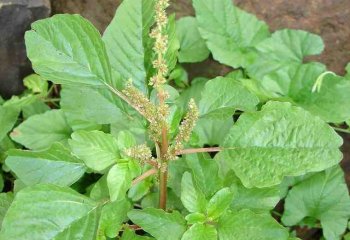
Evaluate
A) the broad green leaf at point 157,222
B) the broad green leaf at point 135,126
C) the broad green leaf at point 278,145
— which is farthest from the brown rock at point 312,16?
the broad green leaf at point 157,222

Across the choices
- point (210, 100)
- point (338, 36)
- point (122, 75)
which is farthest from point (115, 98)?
point (338, 36)

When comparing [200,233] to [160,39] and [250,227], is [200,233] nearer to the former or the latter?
[250,227]

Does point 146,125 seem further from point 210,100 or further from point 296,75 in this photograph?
point 296,75

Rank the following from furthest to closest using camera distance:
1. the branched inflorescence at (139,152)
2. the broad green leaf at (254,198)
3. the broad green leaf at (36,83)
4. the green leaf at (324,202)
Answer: the broad green leaf at (36,83)
the green leaf at (324,202)
the broad green leaf at (254,198)
the branched inflorescence at (139,152)

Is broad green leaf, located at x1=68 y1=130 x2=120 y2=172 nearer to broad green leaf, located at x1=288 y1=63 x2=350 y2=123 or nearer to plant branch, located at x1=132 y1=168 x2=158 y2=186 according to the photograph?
plant branch, located at x1=132 y1=168 x2=158 y2=186

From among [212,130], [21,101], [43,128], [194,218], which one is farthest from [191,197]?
[21,101]

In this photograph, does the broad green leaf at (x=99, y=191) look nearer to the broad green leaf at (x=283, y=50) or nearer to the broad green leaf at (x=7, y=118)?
the broad green leaf at (x=7, y=118)
